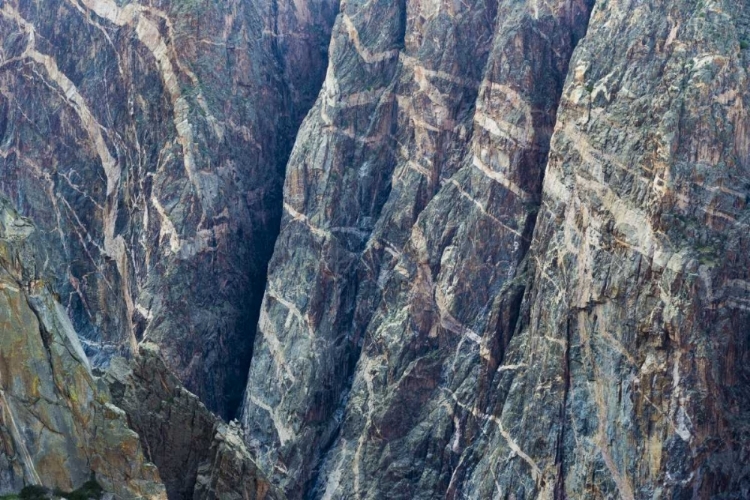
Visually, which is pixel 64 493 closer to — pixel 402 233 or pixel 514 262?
pixel 514 262

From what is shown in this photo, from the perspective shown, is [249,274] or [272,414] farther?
[249,274]

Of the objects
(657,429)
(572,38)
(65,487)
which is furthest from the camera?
(572,38)

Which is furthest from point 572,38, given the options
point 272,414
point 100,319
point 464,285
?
point 100,319

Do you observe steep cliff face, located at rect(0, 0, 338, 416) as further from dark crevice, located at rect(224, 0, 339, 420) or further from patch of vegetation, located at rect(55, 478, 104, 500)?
patch of vegetation, located at rect(55, 478, 104, 500)

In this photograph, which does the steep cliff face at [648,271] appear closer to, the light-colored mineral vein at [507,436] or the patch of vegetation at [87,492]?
the light-colored mineral vein at [507,436]

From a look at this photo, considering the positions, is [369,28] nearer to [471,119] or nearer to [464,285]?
[471,119]

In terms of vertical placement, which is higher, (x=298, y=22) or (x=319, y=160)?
(x=298, y=22)
